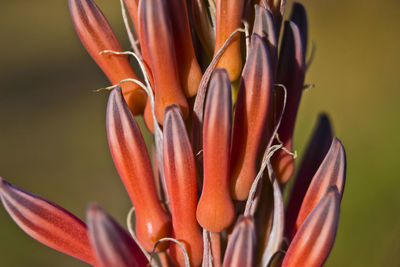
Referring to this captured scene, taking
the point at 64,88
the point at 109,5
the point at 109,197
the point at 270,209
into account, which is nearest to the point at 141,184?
the point at 270,209

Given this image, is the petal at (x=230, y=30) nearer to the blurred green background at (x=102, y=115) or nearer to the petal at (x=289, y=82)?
the petal at (x=289, y=82)

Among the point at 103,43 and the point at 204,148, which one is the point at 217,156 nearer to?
the point at 204,148

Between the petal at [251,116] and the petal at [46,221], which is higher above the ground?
the petal at [251,116]

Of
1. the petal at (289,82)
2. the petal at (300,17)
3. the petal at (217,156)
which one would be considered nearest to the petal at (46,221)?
the petal at (217,156)

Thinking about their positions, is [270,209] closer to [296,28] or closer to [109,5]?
[296,28]

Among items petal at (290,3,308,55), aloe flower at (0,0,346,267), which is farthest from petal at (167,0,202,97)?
petal at (290,3,308,55)

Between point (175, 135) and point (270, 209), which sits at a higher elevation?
point (175, 135)

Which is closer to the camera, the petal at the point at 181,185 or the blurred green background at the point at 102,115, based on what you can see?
the petal at the point at 181,185
